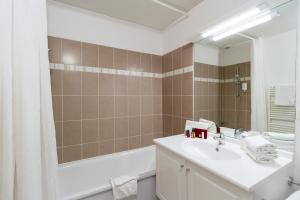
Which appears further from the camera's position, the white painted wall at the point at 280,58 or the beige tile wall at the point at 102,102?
the beige tile wall at the point at 102,102

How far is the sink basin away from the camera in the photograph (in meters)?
1.27

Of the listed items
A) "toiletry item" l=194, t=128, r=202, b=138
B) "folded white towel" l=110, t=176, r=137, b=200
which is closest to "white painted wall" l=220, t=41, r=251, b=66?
"toiletry item" l=194, t=128, r=202, b=138

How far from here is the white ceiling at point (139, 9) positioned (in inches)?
67.4

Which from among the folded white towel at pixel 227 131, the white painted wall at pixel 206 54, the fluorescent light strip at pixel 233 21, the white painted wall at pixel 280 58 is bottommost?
the folded white towel at pixel 227 131

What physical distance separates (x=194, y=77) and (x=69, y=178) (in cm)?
196

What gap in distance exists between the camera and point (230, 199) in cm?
85

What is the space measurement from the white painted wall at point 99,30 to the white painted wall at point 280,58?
1535 millimetres

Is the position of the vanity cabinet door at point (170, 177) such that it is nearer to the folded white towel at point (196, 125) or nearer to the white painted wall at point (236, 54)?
the folded white towel at point (196, 125)

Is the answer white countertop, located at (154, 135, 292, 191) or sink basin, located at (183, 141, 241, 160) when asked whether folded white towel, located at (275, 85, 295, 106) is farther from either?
sink basin, located at (183, 141, 241, 160)

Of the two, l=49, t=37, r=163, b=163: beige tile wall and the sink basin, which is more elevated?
l=49, t=37, r=163, b=163: beige tile wall

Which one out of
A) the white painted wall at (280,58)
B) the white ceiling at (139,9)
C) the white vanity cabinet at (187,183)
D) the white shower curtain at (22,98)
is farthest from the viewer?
the white ceiling at (139,9)

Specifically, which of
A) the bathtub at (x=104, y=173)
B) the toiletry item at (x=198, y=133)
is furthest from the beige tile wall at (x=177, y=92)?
the bathtub at (x=104, y=173)

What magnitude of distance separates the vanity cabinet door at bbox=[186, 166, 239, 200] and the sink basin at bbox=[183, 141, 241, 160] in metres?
0.18

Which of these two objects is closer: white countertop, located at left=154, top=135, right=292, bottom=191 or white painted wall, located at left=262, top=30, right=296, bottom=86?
white countertop, located at left=154, top=135, right=292, bottom=191
